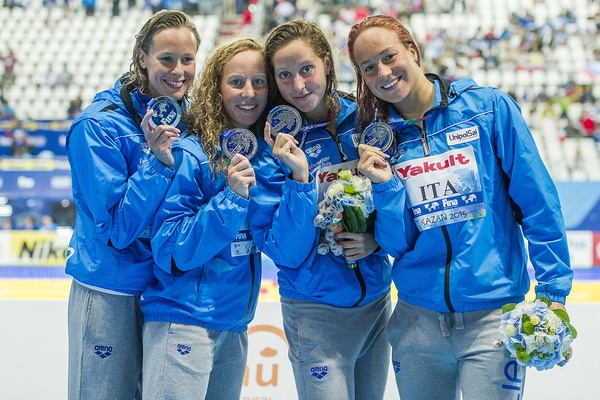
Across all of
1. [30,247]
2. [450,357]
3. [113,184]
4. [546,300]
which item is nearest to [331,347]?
[450,357]

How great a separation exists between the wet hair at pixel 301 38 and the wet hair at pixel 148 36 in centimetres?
35

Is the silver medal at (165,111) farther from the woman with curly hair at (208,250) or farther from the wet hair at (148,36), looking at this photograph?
the wet hair at (148,36)

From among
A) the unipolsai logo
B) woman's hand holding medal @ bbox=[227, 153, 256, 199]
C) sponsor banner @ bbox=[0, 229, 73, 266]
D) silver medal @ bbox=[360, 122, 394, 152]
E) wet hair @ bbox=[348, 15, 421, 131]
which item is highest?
wet hair @ bbox=[348, 15, 421, 131]

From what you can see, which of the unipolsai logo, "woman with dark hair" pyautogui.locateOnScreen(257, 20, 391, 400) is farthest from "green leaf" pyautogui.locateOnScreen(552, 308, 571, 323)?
the unipolsai logo

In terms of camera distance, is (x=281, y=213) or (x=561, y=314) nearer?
(x=561, y=314)

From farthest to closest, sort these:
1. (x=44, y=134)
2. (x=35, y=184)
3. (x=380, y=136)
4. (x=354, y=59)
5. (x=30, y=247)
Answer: (x=44, y=134), (x=35, y=184), (x=30, y=247), (x=354, y=59), (x=380, y=136)

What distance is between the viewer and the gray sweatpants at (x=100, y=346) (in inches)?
112

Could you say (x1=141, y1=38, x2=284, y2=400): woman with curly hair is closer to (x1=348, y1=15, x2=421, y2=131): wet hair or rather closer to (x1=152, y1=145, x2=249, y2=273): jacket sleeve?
(x1=152, y1=145, x2=249, y2=273): jacket sleeve

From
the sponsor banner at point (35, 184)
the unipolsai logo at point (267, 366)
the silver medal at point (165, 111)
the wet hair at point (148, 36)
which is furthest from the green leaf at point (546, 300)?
the sponsor banner at point (35, 184)

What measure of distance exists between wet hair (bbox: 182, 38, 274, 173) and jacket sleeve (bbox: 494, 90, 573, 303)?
103 cm

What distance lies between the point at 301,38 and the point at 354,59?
241 mm

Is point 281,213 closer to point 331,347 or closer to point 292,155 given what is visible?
point 292,155

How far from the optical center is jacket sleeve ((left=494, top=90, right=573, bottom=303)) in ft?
8.54

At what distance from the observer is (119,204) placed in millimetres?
2764
